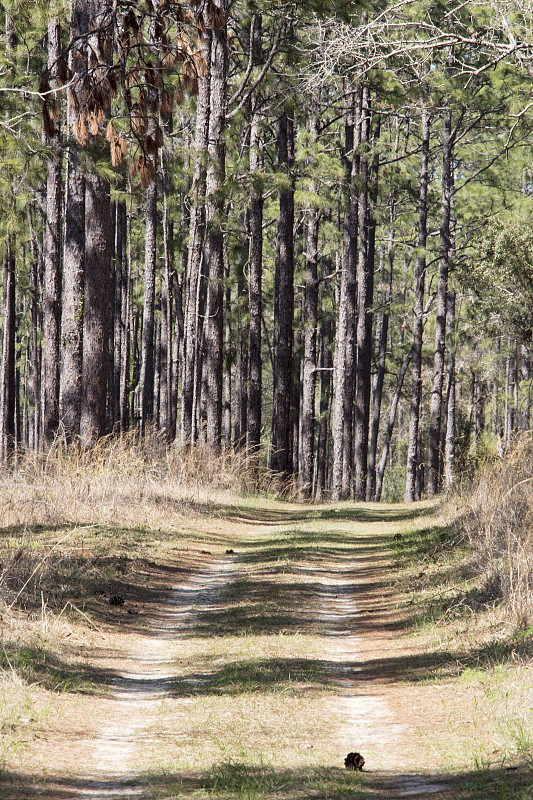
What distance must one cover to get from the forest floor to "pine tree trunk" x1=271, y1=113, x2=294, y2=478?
1092 cm

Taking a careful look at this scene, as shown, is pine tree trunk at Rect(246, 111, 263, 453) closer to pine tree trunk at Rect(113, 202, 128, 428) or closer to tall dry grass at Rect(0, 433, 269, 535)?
tall dry grass at Rect(0, 433, 269, 535)

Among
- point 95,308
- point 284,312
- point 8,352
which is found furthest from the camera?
point 8,352

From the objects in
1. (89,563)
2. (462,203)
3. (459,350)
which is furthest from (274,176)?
(459,350)

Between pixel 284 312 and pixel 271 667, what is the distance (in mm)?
15126

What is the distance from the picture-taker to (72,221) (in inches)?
625

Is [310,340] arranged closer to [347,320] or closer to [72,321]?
[347,320]

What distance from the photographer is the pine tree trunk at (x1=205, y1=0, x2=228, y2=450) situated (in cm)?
1753

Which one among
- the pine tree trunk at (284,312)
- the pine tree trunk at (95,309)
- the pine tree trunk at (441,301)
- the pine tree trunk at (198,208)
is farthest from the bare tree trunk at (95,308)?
the pine tree trunk at (441,301)

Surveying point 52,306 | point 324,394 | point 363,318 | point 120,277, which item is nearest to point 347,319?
point 363,318

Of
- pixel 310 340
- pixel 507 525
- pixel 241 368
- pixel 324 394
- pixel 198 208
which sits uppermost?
pixel 198 208

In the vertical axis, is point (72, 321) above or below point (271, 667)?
above

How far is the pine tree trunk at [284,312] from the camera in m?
20.3

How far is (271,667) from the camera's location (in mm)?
5699

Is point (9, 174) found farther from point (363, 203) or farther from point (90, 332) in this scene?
point (363, 203)
